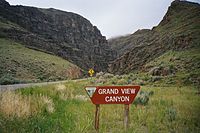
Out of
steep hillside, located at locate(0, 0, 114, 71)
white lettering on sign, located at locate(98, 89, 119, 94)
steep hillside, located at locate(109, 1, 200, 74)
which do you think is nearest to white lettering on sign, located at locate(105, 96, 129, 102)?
white lettering on sign, located at locate(98, 89, 119, 94)

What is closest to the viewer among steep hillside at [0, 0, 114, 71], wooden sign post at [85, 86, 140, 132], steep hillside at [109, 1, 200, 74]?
wooden sign post at [85, 86, 140, 132]

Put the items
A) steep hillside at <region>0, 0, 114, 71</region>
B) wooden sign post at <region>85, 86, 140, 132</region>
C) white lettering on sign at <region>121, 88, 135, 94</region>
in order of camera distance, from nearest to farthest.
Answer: wooden sign post at <region>85, 86, 140, 132</region> < white lettering on sign at <region>121, 88, 135, 94</region> < steep hillside at <region>0, 0, 114, 71</region>

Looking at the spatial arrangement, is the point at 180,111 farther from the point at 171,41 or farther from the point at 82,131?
the point at 171,41

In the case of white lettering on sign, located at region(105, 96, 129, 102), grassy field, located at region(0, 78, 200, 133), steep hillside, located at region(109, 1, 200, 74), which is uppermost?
steep hillside, located at region(109, 1, 200, 74)

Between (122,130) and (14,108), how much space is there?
2952 millimetres

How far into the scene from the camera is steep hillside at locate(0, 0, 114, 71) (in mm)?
103625

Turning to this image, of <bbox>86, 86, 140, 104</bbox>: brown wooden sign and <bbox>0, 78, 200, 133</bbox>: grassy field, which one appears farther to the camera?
<bbox>86, 86, 140, 104</bbox>: brown wooden sign

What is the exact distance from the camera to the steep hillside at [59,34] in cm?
10362

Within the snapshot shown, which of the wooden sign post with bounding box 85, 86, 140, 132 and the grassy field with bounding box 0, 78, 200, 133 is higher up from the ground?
the wooden sign post with bounding box 85, 86, 140, 132

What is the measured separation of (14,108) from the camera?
7.45 metres

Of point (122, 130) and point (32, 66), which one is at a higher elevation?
point (32, 66)

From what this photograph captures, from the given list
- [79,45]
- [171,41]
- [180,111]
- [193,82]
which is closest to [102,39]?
[79,45]

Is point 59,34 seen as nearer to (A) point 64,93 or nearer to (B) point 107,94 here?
(A) point 64,93

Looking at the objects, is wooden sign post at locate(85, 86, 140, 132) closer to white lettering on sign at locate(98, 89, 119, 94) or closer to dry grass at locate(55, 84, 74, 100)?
white lettering on sign at locate(98, 89, 119, 94)
